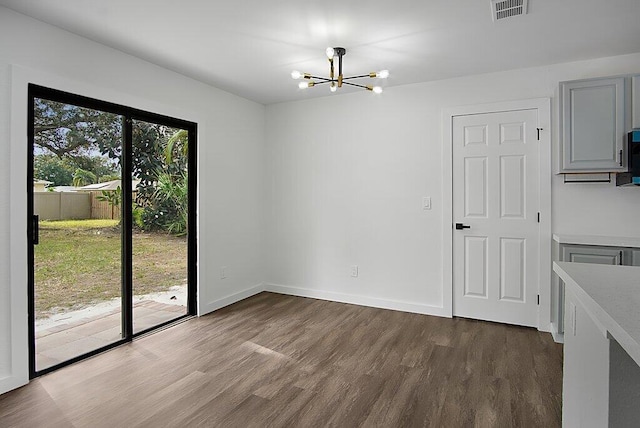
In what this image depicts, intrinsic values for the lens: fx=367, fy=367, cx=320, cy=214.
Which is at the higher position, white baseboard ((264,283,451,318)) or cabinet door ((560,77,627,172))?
cabinet door ((560,77,627,172))

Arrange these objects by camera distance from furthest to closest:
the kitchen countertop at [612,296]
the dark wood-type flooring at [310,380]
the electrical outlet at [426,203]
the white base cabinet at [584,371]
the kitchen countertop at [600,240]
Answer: the electrical outlet at [426,203], the kitchen countertop at [600,240], the dark wood-type flooring at [310,380], the white base cabinet at [584,371], the kitchen countertop at [612,296]

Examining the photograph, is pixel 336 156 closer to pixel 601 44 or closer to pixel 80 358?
pixel 601 44

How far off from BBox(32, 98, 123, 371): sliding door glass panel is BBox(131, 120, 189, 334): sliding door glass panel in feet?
0.64

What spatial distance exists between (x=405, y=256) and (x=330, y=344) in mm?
1414

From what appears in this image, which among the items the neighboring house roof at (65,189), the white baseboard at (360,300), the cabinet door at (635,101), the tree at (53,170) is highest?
the cabinet door at (635,101)

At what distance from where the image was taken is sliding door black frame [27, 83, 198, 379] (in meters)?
2.57

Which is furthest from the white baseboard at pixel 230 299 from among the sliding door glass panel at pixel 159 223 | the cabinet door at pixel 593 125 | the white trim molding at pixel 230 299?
the cabinet door at pixel 593 125

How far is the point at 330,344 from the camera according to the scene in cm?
321

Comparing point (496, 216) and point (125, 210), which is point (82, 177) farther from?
point (496, 216)

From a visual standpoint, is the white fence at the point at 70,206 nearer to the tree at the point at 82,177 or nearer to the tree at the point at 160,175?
the tree at the point at 82,177

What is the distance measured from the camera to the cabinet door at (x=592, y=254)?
290 cm

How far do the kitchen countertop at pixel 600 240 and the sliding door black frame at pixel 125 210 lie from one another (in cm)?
355

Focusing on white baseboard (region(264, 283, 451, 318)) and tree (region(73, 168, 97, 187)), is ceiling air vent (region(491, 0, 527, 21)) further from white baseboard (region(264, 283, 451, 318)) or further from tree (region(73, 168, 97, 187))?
tree (region(73, 168, 97, 187))

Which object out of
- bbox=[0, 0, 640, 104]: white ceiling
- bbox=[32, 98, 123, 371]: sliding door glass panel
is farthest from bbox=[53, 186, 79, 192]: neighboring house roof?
bbox=[0, 0, 640, 104]: white ceiling
